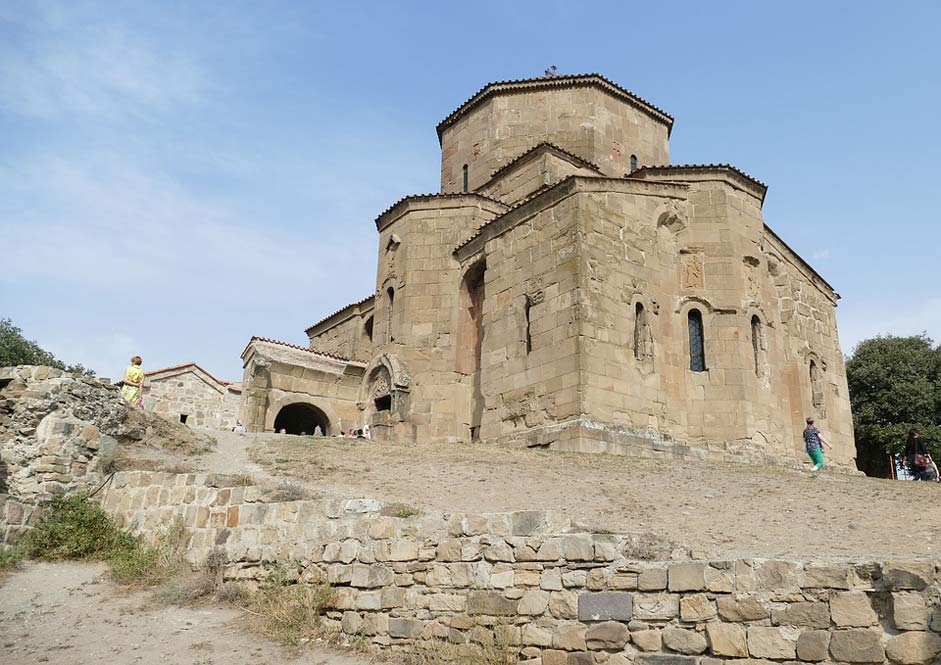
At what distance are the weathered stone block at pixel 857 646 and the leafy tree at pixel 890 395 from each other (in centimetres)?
2876

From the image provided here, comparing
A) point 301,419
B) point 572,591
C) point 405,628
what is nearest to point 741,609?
point 572,591

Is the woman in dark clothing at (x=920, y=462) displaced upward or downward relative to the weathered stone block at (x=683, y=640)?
upward

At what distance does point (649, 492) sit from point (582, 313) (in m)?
5.48

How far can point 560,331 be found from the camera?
16.6 metres

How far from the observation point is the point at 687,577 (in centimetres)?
557

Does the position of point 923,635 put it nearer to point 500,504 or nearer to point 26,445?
point 500,504

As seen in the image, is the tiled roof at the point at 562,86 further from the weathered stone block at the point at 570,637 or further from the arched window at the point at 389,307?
the weathered stone block at the point at 570,637

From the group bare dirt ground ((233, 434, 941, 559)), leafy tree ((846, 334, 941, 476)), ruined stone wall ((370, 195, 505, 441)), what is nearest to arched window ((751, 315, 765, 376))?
bare dirt ground ((233, 434, 941, 559))

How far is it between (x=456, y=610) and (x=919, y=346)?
3312 centimetres

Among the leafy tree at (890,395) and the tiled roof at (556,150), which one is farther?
the leafy tree at (890,395)

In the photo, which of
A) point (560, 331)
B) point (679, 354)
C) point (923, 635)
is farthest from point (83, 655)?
point (679, 354)

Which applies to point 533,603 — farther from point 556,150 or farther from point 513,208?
point 556,150

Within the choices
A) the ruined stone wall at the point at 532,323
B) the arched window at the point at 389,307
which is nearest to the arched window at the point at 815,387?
the ruined stone wall at the point at 532,323

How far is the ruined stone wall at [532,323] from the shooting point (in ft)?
53.9
